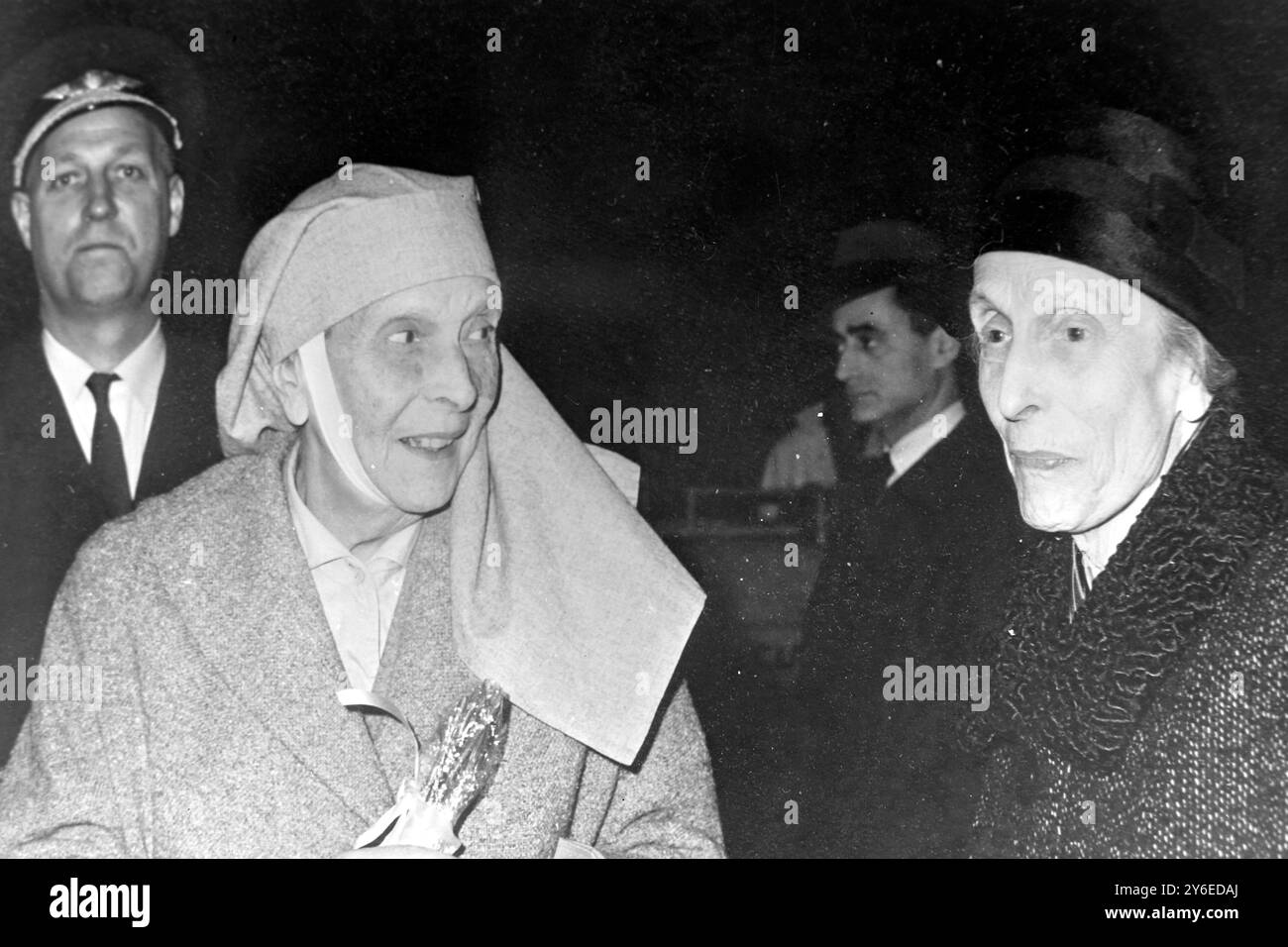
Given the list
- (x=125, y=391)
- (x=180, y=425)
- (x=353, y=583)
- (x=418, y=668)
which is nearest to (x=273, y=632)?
(x=353, y=583)

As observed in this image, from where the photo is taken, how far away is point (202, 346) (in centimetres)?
257

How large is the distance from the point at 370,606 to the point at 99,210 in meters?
0.91

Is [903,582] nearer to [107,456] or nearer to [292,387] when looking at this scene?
[292,387]

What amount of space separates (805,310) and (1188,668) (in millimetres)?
1002

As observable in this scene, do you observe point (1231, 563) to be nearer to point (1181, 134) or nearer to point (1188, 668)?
point (1188, 668)

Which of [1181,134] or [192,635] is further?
[1181,134]

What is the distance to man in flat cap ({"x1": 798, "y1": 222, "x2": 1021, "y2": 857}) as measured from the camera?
8.70 feet

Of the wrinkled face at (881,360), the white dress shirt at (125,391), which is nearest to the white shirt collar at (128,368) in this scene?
the white dress shirt at (125,391)

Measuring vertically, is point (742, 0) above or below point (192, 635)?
above

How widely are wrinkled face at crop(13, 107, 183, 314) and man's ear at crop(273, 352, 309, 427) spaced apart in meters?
0.31

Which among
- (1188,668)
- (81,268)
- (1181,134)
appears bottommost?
(1188,668)

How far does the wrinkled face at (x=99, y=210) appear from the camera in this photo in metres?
2.58

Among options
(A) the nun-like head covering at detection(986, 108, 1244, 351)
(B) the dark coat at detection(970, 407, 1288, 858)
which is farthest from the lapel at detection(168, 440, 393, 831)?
(A) the nun-like head covering at detection(986, 108, 1244, 351)
